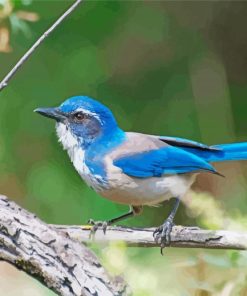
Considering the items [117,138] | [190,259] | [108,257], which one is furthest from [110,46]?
[108,257]

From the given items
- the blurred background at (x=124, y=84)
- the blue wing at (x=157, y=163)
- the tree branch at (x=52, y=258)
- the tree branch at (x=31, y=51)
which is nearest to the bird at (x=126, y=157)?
the blue wing at (x=157, y=163)

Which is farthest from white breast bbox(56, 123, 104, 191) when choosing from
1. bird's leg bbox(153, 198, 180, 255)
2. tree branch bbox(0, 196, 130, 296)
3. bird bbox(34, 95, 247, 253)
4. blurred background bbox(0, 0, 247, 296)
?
blurred background bbox(0, 0, 247, 296)

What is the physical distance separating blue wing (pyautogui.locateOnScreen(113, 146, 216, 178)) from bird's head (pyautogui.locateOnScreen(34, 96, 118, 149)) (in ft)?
A: 0.21

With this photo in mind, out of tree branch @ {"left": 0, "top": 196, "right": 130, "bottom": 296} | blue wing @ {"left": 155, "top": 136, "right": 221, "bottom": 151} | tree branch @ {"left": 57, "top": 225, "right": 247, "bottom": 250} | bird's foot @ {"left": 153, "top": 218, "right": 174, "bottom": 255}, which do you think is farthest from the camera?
blue wing @ {"left": 155, "top": 136, "right": 221, "bottom": 151}

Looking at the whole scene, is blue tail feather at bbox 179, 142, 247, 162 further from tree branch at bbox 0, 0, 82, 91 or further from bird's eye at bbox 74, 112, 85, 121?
tree branch at bbox 0, 0, 82, 91

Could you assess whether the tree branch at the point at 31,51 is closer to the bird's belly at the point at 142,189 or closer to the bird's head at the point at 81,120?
the bird's head at the point at 81,120

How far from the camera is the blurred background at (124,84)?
254cm

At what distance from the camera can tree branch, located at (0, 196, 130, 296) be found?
1.26m

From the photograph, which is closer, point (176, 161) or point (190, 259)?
point (190, 259)

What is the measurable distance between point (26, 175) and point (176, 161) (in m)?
1.16

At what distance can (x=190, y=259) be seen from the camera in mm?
1466

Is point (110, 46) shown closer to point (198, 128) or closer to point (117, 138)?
point (198, 128)

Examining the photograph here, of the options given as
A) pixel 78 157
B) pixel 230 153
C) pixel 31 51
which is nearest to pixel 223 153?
pixel 230 153

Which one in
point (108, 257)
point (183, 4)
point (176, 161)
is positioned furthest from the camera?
point (183, 4)
